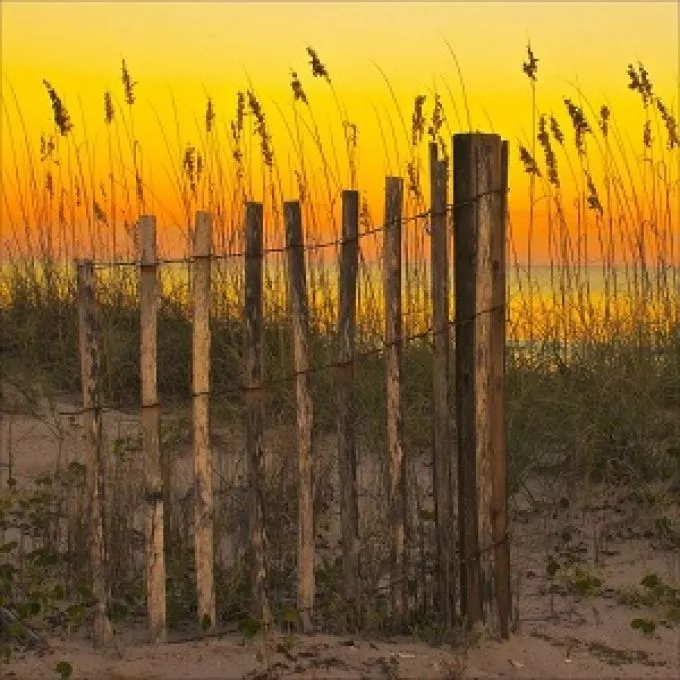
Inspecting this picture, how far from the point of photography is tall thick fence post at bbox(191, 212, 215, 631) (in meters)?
4.11

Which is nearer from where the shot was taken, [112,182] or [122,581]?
[122,581]

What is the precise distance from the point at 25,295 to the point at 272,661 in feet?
17.4

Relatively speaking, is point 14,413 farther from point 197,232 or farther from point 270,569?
point 197,232

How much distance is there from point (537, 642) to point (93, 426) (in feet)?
5.57

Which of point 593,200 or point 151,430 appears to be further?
point 593,200

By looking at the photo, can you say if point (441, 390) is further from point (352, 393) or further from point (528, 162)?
point (528, 162)

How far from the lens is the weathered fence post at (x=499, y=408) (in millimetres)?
4195

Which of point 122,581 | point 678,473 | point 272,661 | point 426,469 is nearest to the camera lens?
point 272,661

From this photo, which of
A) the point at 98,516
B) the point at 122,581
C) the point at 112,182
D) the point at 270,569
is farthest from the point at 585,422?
the point at 112,182

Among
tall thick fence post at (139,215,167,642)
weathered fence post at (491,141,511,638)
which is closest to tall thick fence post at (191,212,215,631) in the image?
tall thick fence post at (139,215,167,642)

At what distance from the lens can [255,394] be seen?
13.6ft

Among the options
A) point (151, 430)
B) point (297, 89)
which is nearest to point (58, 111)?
point (297, 89)

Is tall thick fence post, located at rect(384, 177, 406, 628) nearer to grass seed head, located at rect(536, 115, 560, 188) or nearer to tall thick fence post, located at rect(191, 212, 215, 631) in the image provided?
tall thick fence post, located at rect(191, 212, 215, 631)

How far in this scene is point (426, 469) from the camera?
6645mm
